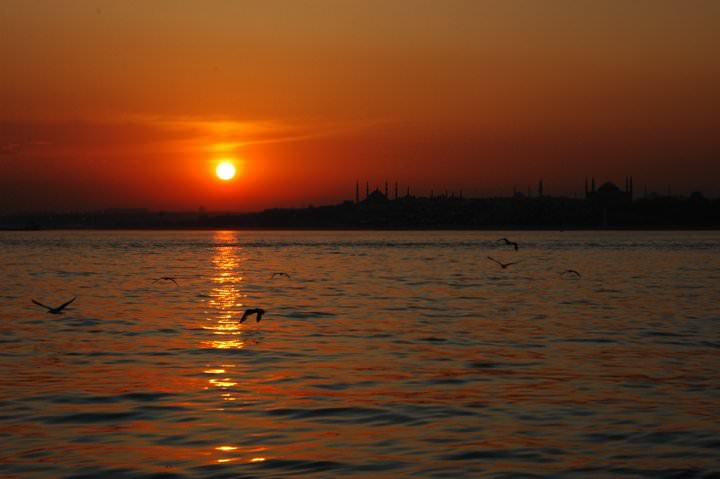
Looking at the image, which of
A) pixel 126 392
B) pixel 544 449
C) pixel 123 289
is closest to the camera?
pixel 544 449

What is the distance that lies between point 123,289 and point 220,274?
66.6ft

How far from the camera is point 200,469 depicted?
46.1ft

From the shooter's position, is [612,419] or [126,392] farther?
[126,392]

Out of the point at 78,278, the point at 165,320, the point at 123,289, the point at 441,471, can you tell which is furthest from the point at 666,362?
the point at 78,278

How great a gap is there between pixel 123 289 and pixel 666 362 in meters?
35.9

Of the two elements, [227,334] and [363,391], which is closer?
[363,391]

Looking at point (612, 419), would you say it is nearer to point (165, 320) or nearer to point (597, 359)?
point (597, 359)

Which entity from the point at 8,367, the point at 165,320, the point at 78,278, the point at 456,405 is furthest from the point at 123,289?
the point at 456,405

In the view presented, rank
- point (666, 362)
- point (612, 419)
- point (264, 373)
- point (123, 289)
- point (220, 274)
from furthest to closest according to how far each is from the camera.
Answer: point (220, 274)
point (123, 289)
point (666, 362)
point (264, 373)
point (612, 419)

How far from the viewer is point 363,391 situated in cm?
2045

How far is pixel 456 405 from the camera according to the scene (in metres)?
18.9

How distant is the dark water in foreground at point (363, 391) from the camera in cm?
1473

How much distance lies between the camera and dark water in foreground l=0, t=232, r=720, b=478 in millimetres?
14734

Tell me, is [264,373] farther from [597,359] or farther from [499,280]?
[499,280]
